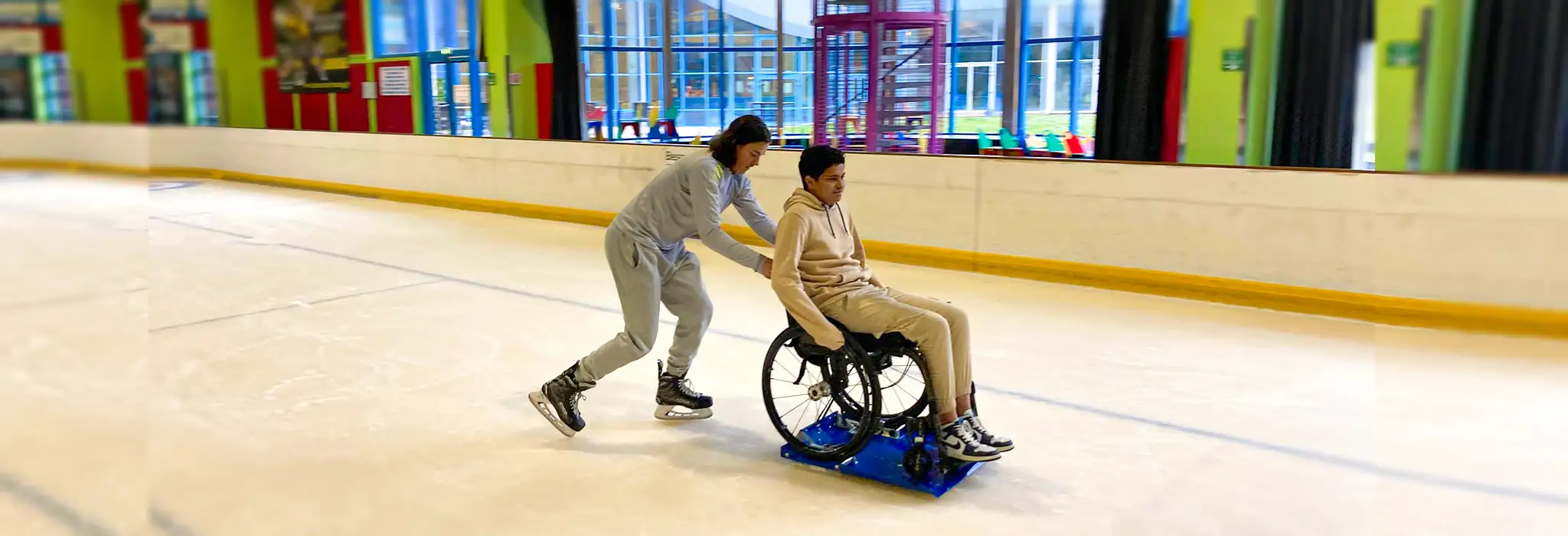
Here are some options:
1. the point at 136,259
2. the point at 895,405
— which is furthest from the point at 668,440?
the point at 136,259

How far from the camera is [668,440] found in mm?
3387

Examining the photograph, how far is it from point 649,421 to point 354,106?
10601 mm

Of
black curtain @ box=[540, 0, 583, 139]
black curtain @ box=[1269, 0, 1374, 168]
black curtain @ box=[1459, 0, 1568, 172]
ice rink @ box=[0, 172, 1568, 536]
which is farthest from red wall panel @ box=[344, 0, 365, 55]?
black curtain @ box=[1459, 0, 1568, 172]

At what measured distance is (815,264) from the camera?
2902mm

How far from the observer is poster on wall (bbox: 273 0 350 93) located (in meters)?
12.8

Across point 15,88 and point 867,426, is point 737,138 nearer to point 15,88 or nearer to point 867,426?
point 867,426

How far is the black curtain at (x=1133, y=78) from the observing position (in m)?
6.26

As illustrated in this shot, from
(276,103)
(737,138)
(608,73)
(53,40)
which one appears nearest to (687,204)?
(737,138)

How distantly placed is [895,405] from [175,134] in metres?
2.88

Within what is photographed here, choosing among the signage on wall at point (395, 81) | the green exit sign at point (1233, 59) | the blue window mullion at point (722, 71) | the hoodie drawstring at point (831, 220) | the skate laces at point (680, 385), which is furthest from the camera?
the signage on wall at point (395, 81)

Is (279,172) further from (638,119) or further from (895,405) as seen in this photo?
(895,405)

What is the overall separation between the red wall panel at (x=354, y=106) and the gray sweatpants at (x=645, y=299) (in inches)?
411

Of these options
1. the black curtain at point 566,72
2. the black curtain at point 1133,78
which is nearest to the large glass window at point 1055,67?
the black curtain at point 1133,78

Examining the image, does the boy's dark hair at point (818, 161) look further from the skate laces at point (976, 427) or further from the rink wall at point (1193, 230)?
the rink wall at point (1193, 230)
